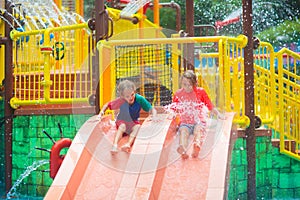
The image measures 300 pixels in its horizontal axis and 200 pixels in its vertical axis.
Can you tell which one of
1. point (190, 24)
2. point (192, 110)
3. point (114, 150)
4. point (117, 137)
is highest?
point (190, 24)

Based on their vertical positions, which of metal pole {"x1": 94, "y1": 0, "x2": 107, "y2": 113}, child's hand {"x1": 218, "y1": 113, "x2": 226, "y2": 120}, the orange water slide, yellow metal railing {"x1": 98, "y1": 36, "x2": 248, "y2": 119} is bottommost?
the orange water slide

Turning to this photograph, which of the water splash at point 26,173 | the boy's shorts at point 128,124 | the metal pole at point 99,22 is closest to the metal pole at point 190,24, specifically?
the metal pole at point 99,22

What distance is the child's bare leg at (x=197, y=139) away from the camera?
6.19 meters

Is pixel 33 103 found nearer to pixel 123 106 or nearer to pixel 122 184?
pixel 123 106

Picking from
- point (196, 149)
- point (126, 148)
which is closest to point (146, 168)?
point (126, 148)

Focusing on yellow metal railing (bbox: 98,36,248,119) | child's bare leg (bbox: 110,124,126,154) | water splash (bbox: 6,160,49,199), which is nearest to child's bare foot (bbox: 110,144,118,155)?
child's bare leg (bbox: 110,124,126,154)

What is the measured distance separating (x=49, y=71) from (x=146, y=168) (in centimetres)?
335

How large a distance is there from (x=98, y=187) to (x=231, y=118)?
5.45 feet

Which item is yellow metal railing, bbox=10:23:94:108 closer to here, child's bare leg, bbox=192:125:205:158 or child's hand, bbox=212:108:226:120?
child's hand, bbox=212:108:226:120

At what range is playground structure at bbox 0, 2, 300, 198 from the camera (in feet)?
24.3

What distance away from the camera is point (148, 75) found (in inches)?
331

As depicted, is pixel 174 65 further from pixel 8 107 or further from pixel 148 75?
pixel 8 107

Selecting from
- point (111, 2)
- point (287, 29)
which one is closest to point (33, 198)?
point (111, 2)

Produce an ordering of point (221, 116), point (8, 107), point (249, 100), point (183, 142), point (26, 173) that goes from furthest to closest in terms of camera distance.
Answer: point (8, 107), point (26, 173), point (249, 100), point (221, 116), point (183, 142)
